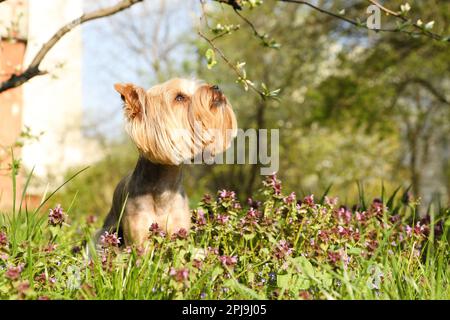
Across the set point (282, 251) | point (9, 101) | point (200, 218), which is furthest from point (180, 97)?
point (9, 101)

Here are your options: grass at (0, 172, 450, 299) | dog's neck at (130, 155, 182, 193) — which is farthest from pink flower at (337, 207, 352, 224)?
dog's neck at (130, 155, 182, 193)

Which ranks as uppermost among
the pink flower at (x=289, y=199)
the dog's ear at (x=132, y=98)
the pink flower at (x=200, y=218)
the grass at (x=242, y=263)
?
the dog's ear at (x=132, y=98)

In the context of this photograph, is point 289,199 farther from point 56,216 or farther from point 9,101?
point 9,101

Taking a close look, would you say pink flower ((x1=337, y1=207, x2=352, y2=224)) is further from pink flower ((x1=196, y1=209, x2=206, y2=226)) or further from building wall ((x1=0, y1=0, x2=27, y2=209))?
building wall ((x1=0, y1=0, x2=27, y2=209))

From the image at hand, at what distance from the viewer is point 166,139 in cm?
398

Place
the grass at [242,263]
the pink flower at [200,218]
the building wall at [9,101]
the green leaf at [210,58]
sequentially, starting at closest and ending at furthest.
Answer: the grass at [242,263], the green leaf at [210,58], the pink flower at [200,218], the building wall at [9,101]

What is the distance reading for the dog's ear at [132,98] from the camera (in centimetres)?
402

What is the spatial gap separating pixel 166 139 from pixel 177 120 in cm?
21

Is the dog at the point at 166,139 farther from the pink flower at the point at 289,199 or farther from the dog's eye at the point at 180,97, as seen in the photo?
the pink flower at the point at 289,199

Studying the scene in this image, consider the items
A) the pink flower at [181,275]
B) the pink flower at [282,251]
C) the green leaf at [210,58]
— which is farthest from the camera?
the green leaf at [210,58]

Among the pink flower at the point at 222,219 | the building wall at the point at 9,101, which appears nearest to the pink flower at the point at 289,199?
the pink flower at the point at 222,219

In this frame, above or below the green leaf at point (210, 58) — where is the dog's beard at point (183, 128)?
below
